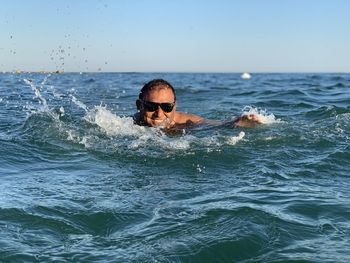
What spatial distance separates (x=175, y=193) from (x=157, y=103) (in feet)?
10.5

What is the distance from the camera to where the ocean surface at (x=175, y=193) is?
3.45m

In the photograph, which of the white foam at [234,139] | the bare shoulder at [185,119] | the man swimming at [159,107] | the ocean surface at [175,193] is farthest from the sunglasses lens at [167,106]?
the white foam at [234,139]

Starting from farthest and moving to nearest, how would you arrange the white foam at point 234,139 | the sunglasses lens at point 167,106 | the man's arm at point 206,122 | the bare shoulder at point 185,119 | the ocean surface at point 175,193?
the bare shoulder at point 185,119 < the sunglasses lens at point 167,106 < the man's arm at point 206,122 < the white foam at point 234,139 < the ocean surface at point 175,193

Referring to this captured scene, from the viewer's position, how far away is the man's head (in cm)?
779

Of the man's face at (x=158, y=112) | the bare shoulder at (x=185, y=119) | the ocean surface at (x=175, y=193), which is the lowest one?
the ocean surface at (x=175, y=193)

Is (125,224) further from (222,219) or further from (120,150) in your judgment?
(120,150)

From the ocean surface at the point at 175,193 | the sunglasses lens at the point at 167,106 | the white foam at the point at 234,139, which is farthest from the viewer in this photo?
the sunglasses lens at the point at 167,106

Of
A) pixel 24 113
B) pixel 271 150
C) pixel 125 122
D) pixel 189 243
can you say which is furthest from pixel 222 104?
pixel 189 243

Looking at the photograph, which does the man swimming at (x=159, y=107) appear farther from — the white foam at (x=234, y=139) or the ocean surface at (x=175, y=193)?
the white foam at (x=234, y=139)

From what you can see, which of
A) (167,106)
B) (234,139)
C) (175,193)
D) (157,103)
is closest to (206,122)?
(167,106)

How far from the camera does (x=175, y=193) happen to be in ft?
15.6

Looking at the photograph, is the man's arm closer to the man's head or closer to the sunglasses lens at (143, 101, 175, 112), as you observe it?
the man's head

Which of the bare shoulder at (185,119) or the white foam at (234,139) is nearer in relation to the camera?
the white foam at (234,139)

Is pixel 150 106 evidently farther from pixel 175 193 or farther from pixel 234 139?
pixel 175 193
